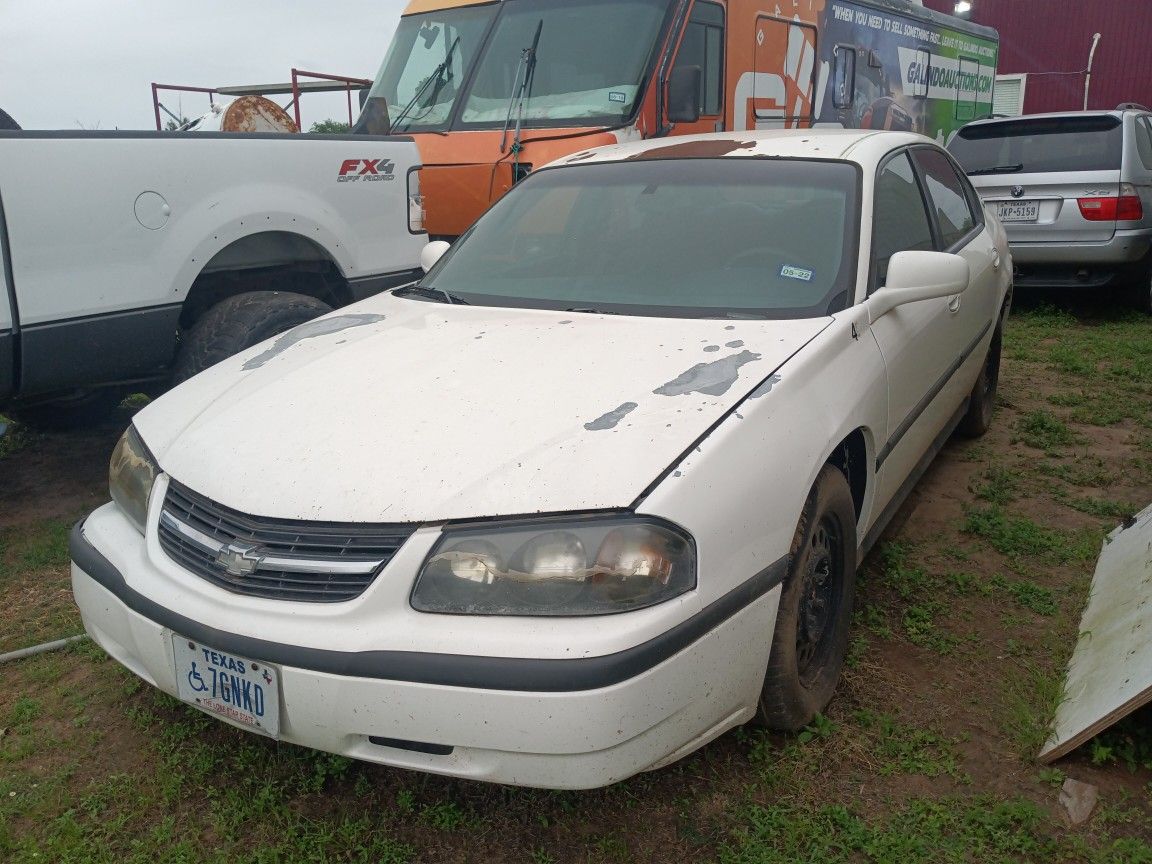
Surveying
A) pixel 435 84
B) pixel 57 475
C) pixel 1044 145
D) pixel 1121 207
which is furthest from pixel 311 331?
pixel 1044 145

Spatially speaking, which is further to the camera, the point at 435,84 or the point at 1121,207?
the point at 1121,207

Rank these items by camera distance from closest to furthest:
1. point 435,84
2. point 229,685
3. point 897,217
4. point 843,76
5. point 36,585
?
1. point 229,685
2. point 897,217
3. point 36,585
4. point 435,84
5. point 843,76

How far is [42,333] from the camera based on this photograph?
3578 mm

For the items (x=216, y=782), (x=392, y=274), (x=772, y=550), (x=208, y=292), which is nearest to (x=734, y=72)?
(x=392, y=274)

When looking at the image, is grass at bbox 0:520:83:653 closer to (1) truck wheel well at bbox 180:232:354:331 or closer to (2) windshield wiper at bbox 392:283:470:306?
(1) truck wheel well at bbox 180:232:354:331

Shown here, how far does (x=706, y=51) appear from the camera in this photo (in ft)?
22.0

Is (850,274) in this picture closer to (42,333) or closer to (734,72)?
(42,333)

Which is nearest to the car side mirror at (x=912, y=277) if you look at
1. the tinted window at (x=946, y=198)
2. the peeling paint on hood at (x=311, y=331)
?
the tinted window at (x=946, y=198)

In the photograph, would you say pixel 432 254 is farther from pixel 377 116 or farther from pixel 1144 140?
pixel 1144 140

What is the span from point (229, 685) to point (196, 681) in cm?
11

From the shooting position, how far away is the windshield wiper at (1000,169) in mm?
7781

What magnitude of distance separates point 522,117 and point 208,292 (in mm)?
2788

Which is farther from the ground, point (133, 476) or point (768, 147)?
point (768, 147)

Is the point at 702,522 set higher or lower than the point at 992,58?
lower
